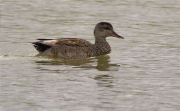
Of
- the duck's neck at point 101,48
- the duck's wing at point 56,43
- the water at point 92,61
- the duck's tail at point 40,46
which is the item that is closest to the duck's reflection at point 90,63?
the water at point 92,61

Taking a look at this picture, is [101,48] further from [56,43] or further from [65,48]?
[56,43]

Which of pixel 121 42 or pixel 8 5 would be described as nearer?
pixel 121 42

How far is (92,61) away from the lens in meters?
19.0

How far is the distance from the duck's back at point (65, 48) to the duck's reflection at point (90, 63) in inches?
11.8

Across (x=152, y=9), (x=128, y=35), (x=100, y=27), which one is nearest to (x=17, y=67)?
(x=100, y=27)

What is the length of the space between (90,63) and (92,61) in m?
0.47

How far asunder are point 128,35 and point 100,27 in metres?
2.12

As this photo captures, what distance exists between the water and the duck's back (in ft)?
1.28

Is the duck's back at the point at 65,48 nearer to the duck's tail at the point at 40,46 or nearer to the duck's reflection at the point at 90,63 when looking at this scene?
the duck's tail at the point at 40,46

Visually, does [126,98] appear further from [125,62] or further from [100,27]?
[100,27]

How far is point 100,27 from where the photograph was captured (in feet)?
66.8

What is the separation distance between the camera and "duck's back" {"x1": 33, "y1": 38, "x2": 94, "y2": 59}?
766 inches

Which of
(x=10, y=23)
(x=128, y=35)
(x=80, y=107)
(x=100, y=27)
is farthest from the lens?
(x=10, y=23)

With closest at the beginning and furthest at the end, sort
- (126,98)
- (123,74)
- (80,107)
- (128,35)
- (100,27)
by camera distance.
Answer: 1. (80,107)
2. (126,98)
3. (123,74)
4. (100,27)
5. (128,35)
